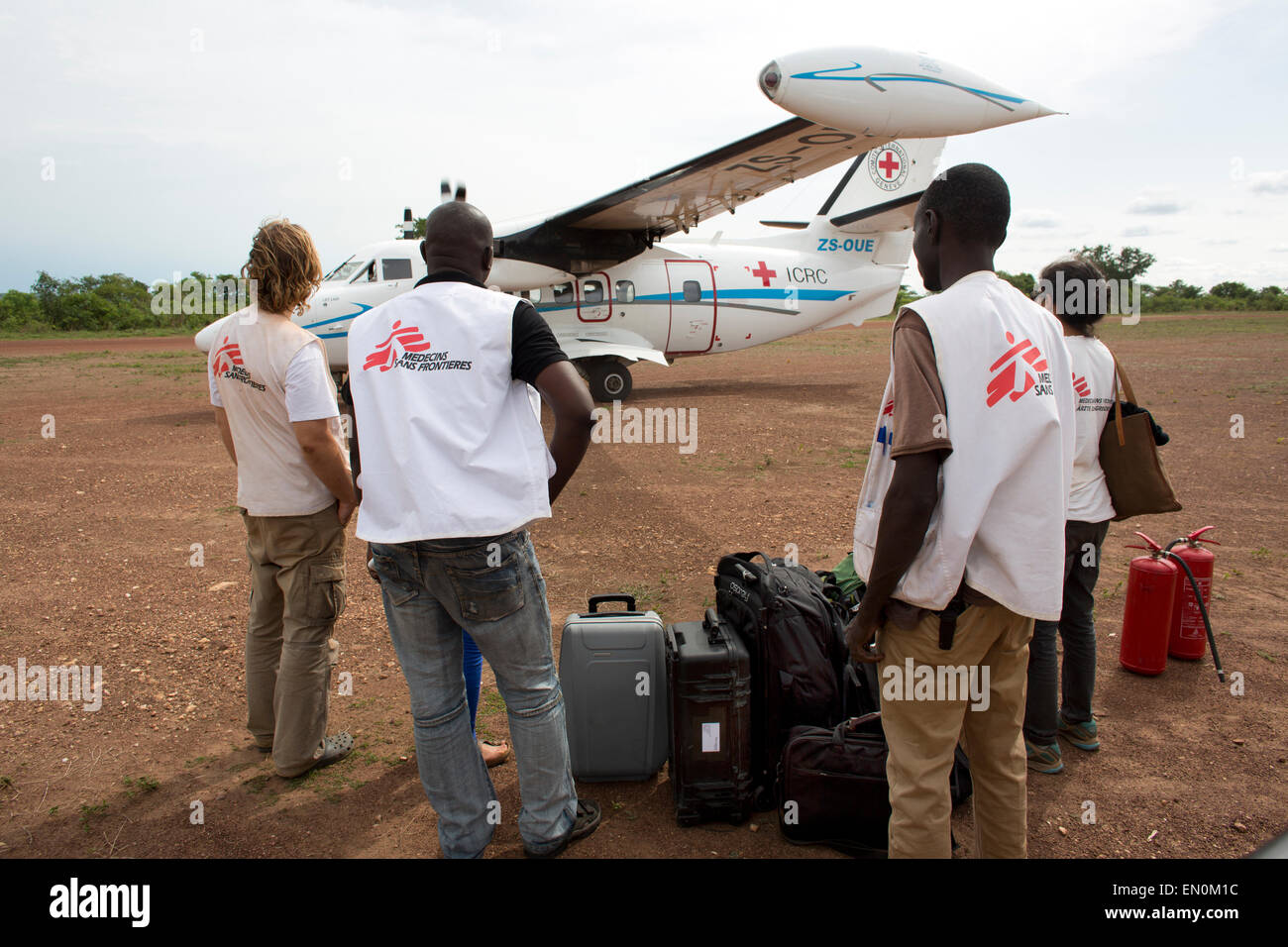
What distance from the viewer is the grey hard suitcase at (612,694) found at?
11.0 feet

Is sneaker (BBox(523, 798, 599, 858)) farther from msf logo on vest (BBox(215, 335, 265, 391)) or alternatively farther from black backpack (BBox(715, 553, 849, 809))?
msf logo on vest (BBox(215, 335, 265, 391))

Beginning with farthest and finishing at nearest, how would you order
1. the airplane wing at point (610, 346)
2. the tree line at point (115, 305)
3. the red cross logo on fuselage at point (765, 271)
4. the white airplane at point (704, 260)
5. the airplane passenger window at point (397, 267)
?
the tree line at point (115, 305), the red cross logo on fuselage at point (765, 271), the airplane wing at point (610, 346), the airplane passenger window at point (397, 267), the white airplane at point (704, 260)

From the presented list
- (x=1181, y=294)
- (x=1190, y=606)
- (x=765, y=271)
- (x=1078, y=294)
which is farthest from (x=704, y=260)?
(x=1181, y=294)

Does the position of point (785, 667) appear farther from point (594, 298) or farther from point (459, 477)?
point (594, 298)

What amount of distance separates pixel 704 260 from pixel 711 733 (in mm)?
13327

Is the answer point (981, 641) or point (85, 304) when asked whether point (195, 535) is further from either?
point (85, 304)

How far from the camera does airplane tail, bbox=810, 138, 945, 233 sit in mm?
16094

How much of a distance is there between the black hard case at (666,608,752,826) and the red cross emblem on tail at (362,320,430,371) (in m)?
1.64

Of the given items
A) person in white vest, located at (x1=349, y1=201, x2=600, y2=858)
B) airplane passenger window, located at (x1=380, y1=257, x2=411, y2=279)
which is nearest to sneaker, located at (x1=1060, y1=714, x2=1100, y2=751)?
person in white vest, located at (x1=349, y1=201, x2=600, y2=858)

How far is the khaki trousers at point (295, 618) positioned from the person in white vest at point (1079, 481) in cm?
323

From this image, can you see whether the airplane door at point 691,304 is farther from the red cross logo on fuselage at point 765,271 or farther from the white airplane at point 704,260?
the red cross logo on fuselage at point 765,271

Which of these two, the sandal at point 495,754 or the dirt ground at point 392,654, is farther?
the sandal at point 495,754

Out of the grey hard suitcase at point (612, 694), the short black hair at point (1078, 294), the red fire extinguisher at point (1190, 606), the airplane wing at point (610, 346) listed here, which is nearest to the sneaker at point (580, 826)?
the grey hard suitcase at point (612, 694)

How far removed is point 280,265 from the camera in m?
3.13
